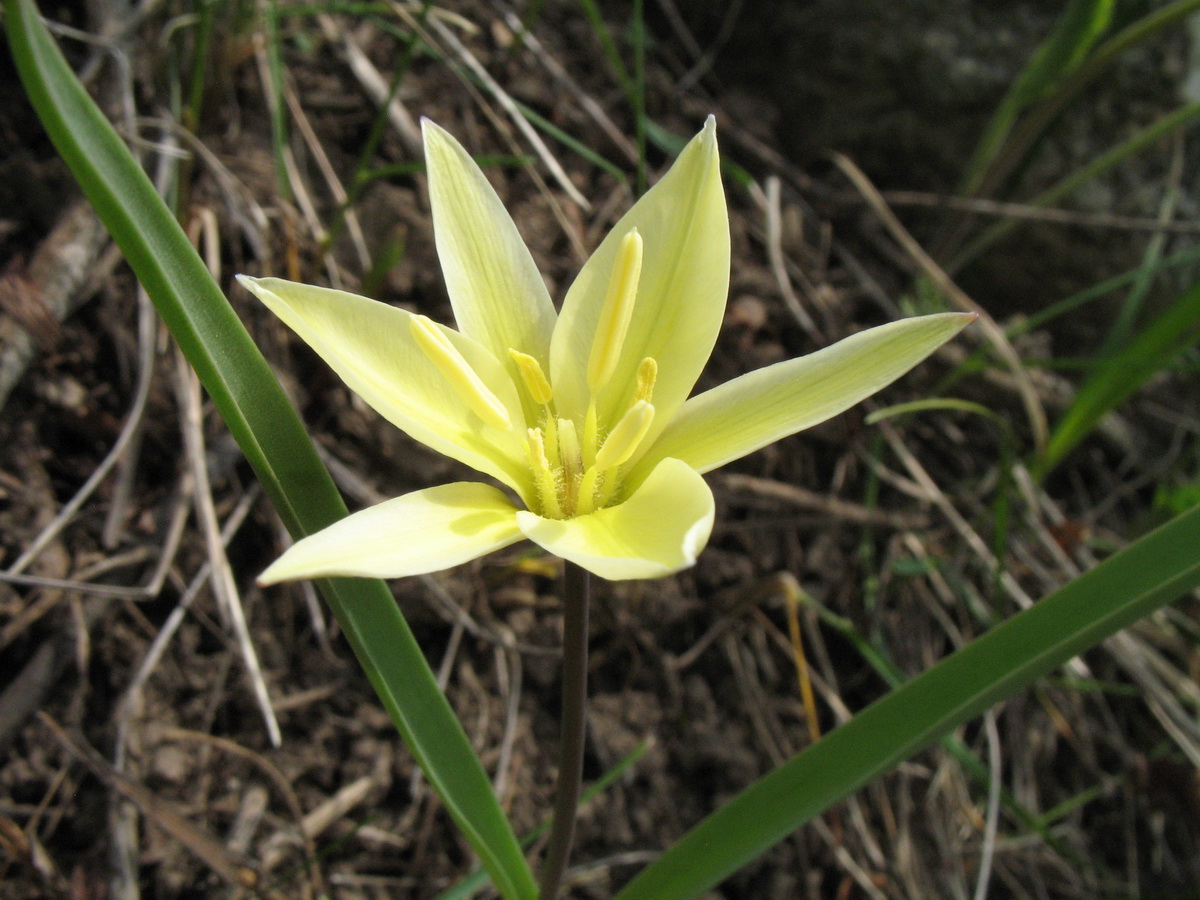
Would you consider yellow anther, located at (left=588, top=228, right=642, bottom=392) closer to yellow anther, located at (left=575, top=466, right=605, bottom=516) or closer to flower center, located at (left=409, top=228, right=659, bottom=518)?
flower center, located at (left=409, top=228, right=659, bottom=518)

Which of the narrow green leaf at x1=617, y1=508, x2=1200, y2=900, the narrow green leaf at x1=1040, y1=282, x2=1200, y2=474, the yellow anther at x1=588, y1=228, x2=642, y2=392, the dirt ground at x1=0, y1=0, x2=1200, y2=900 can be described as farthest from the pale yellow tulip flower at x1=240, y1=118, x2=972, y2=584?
the narrow green leaf at x1=1040, y1=282, x2=1200, y2=474

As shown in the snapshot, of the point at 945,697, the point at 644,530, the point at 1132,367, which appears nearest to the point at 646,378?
the point at 644,530

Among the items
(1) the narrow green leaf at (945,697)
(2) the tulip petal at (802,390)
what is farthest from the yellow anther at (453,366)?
(1) the narrow green leaf at (945,697)

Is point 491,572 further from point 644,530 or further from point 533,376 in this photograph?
point 644,530

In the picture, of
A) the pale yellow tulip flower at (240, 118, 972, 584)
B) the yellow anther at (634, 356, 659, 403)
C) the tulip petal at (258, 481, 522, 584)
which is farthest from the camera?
the yellow anther at (634, 356, 659, 403)

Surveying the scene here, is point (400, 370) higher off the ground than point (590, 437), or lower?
higher

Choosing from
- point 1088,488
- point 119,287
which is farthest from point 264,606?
point 1088,488

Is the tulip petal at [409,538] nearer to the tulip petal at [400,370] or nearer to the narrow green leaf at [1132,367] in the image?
the tulip petal at [400,370]
